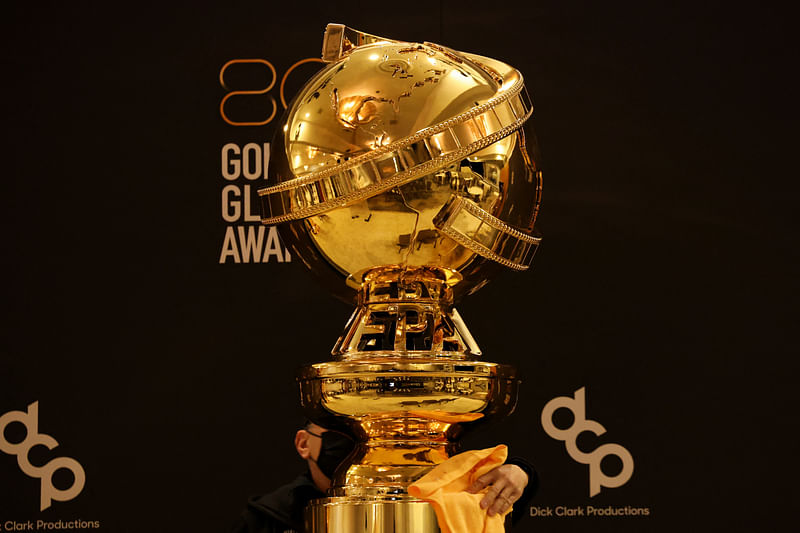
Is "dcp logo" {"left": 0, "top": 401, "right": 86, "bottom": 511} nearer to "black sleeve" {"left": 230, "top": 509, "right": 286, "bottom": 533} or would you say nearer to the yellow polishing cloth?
"black sleeve" {"left": 230, "top": 509, "right": 286, "bottom": 533}

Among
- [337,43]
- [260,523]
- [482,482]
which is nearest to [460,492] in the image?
[482,482]

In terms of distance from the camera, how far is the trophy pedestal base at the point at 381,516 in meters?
0.98

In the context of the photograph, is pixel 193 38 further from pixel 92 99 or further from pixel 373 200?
pixel 373 200

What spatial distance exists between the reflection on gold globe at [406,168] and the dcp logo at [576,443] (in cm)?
154

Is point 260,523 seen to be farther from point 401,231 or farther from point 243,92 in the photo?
point 401,231

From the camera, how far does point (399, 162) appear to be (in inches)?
37.9

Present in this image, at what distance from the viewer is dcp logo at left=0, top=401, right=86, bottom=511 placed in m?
2.56

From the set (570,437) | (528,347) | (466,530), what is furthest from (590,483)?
(466,530)

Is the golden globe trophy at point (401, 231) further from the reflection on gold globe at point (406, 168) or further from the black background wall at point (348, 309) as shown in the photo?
the black background wall at point (348, 309)

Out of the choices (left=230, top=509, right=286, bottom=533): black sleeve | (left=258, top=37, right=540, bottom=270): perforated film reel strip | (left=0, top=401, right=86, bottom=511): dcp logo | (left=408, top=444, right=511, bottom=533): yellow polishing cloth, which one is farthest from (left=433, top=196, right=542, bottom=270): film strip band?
(left=0, top=401, right=86, bottom=511): dcp logo

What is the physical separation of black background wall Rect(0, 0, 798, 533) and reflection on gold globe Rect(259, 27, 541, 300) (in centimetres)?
150

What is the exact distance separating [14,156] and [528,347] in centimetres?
142

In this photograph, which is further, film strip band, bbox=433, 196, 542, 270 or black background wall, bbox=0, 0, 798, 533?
black background wall, bbox=0, 0, 798, 533

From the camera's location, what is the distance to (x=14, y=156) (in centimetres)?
265
